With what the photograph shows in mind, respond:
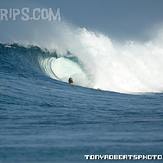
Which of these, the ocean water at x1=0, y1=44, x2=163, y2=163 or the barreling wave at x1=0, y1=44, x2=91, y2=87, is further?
the barreling wave at x1=0, y1=44, x2=91, y2=87

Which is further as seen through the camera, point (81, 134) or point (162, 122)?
point (162, 122)

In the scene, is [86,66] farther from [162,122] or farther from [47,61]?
[162,122]

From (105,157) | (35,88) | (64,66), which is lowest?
(105,157)

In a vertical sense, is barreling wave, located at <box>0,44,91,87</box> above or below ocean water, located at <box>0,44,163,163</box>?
above

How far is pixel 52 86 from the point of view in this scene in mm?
30641

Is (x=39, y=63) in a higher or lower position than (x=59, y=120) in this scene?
higher

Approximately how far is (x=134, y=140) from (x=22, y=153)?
3388 mm

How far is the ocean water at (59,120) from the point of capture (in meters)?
13.6

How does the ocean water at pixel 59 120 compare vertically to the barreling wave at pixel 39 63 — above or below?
below

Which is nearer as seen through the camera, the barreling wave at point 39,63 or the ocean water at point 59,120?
the ocean water at point 59,120

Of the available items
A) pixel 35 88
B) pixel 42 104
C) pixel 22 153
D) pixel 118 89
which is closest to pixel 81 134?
pixel 22 153

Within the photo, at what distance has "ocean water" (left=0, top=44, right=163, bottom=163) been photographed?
1358 centimetres

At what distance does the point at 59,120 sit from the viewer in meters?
19.2

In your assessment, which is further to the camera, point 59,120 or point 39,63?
point 39,63
